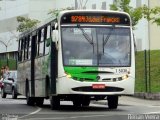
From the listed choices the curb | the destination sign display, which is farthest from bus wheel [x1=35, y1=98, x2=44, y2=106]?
the destination sign display

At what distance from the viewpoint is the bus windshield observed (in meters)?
21.5

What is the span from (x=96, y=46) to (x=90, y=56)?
17.4 inches

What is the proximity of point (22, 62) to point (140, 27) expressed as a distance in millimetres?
41175

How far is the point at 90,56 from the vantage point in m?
21.5

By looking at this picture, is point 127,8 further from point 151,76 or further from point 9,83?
point 9,83

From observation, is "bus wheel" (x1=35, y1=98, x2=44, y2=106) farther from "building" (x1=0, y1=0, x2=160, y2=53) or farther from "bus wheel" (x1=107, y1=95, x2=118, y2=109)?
"building" (x1=0, y1=0, x2=160, y2=53)

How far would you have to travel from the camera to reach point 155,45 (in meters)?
68.6


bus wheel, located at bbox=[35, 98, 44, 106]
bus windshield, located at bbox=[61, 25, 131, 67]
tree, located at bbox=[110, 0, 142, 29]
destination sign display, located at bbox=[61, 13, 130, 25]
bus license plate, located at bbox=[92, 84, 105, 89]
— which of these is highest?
tree, located at bbox=[110, 0, 142, 29]

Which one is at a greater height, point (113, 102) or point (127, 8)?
point (127, 8)

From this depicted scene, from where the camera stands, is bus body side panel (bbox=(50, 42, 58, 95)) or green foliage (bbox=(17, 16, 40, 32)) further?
green foliage (bbox=(17, 16, 40, 32))

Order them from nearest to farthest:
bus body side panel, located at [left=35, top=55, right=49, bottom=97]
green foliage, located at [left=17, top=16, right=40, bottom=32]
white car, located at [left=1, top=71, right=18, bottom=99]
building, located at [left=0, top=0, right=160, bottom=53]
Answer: bus body side panel, located at [left=35, top=55, right=49, bottom=97]
white car, located at [left=1, top=71, right=18, bottom=99]
green foliage, located at [left=17, top=16, right=40, bottom=32]
building, located at [left=0, top=0, right=160, bottom=53]

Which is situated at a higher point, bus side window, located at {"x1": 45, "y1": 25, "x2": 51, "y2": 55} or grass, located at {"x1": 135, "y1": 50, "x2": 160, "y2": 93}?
bus side window, located at {"x1": 45, "y1": 25, "x2": 51, "y2": 55}

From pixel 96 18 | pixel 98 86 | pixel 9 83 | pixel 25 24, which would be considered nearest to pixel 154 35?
pixel 25 24

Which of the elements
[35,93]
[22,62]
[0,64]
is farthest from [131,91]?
[0,64]
